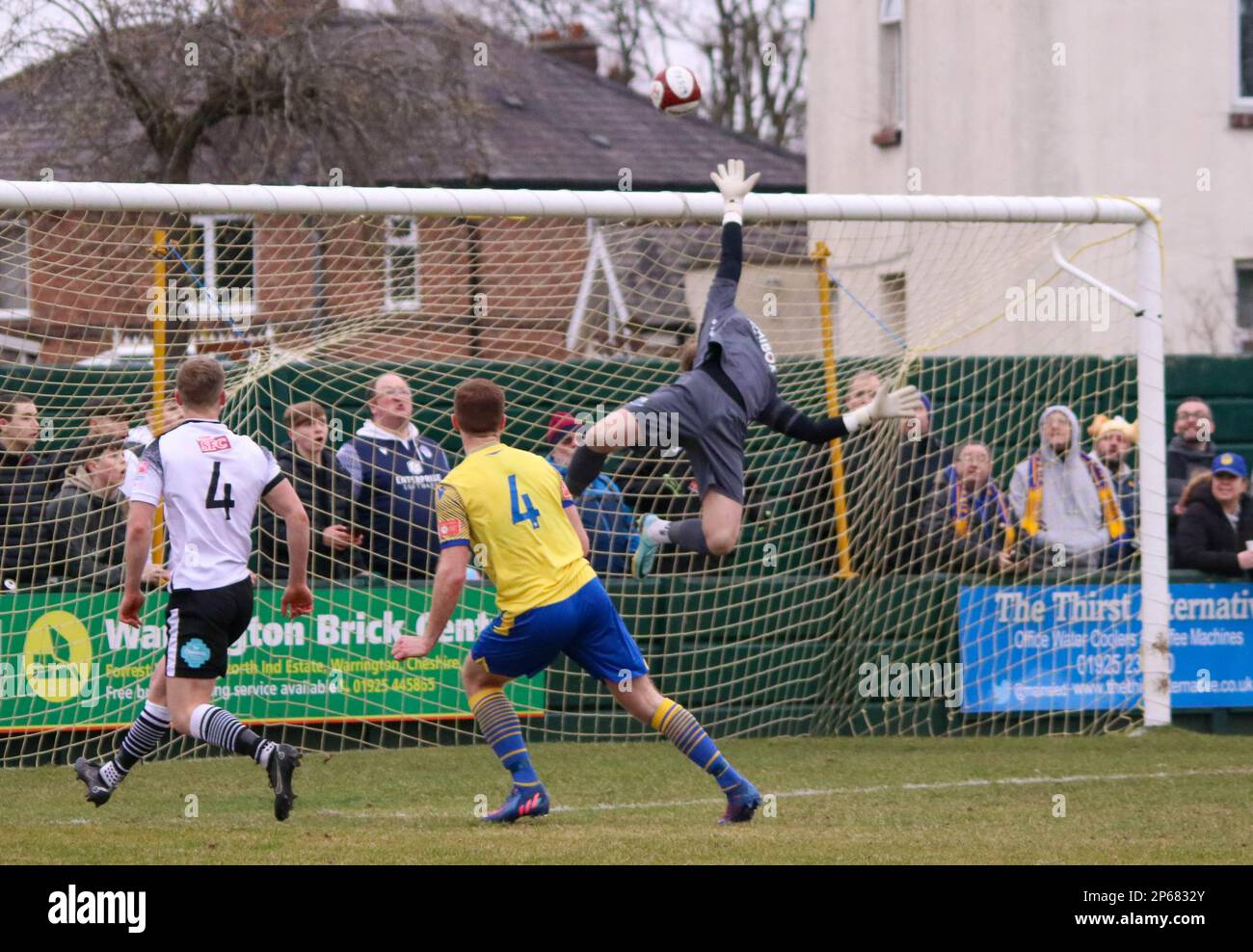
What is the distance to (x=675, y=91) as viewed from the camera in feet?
32.3

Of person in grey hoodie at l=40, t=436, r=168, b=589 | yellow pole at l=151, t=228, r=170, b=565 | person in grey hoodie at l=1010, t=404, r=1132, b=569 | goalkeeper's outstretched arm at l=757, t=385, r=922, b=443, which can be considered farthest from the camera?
person in grey hoodie at l=1010, t=404, r=1132, b=569

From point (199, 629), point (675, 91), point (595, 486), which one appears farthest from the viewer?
point (595, 486)

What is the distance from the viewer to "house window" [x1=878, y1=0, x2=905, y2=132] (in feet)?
74.6

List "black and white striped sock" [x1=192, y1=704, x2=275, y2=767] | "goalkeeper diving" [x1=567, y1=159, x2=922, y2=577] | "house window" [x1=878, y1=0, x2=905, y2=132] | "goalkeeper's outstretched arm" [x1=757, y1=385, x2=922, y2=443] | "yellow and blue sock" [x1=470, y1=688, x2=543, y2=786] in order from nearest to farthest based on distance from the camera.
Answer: "black and white striped sock" [x1=192, y1=704, x2=275, y2=767] → "yellow and blue sock" [x1=470, y1=688, x2=543, y2=786] → "goalkeeper diving" [x1=567, y1=159, x2=922, y2=577] → "goalkeeper's outstretched arm" [x1=757, y1=385, x2=922, y2=443] → "house window" [x1=878, y1=0, x2=905, y2=132]

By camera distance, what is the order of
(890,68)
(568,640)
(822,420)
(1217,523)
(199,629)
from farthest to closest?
(890,68) → (1217,523) → (822,420) → (568,640) → (199,629)

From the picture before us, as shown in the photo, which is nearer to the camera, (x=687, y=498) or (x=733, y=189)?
(x=733, y=189)

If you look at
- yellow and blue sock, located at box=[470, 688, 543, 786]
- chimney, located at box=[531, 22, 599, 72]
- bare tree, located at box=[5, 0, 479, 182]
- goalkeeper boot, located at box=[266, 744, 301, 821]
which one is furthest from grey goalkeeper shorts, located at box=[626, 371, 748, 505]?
chimney, located at box=[531, 22, 599, 72]

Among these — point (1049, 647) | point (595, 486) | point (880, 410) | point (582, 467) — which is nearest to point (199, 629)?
point (582, 467)

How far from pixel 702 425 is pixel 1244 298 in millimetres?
14091

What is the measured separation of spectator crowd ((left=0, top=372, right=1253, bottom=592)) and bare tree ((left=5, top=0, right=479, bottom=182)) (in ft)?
33.2

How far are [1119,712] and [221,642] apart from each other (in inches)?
236

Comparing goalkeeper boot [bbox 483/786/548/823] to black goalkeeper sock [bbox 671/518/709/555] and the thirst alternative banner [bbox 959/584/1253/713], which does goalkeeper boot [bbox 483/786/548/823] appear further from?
the thirst alternative banner [bbox 959/584/1253/713]

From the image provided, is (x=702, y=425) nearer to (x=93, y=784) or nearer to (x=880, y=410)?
(x=880, y=410)

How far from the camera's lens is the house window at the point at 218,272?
10812 millimetres
